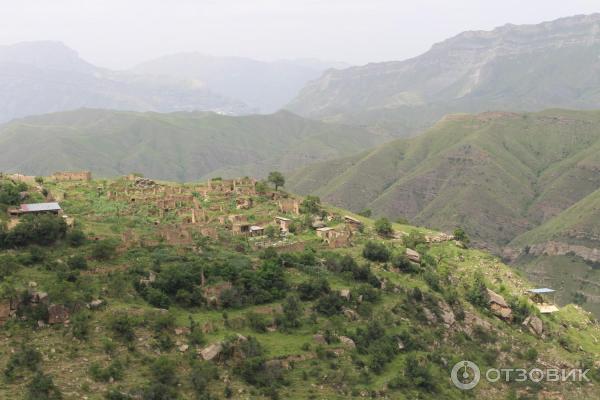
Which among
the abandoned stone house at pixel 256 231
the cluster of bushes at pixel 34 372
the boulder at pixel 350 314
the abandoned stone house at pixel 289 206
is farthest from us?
the abandoned stone house at pixel 289 206

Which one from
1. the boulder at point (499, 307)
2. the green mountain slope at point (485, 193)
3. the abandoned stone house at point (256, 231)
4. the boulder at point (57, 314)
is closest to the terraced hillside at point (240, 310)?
the boulder at point (57, 314)

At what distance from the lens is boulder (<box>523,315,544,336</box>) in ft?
167

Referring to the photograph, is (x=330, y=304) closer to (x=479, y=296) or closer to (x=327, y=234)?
(x=327, y=234)

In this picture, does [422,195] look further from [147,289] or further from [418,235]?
[147,289]

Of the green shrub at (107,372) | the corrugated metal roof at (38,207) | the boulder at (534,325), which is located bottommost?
the boulder at (534,325)

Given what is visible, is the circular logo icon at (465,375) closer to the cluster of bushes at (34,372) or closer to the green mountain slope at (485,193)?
the cluster of bushes at (34,372)

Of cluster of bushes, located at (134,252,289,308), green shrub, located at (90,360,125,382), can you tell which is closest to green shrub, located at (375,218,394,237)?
cluster of bushes, located at (134,252,289,308)

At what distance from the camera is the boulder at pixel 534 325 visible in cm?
5100

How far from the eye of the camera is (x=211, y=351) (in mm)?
34094

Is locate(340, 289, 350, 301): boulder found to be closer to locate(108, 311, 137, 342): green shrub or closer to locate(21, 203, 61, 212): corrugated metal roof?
locate(108, 311, 137, 342): green shrub

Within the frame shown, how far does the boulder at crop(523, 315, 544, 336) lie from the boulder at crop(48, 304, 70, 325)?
1364 inches

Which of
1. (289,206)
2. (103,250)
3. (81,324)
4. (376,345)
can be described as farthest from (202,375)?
(289,206)

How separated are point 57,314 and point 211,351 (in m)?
8.24

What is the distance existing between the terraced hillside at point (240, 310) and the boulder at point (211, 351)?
65 millimetres
